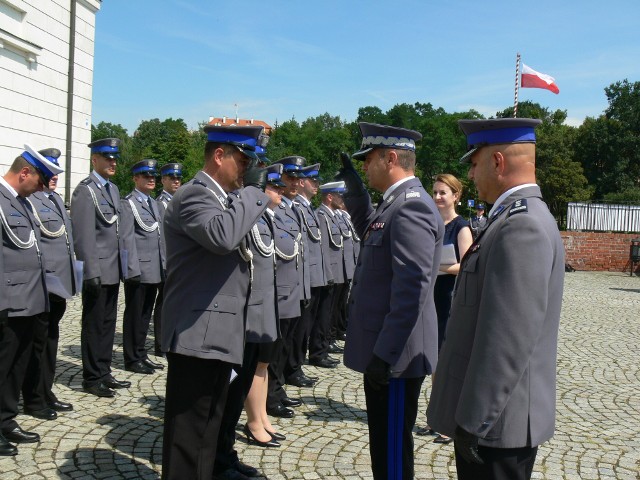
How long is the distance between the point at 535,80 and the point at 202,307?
19638 mm

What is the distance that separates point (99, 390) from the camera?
5957mm

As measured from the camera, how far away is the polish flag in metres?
20.5

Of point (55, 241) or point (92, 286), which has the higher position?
point (55, 241)

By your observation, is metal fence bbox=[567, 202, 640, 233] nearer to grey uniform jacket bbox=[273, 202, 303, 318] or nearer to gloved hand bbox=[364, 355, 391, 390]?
grey uniform jacket bbox=[273, 202, 303, 318]

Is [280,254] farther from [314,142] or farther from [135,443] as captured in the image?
[314,142]

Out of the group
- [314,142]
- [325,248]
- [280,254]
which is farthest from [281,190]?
[314,142]

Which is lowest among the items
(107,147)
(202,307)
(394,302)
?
(202,307)

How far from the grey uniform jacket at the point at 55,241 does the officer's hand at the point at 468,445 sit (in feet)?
14.3

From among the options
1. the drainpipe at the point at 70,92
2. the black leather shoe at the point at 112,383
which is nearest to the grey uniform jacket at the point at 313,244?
the black leather shoe at the point at 112,383

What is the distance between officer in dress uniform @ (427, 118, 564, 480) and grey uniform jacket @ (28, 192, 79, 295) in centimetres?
430

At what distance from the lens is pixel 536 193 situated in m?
2.43

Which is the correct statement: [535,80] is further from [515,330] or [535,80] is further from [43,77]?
[515,330]

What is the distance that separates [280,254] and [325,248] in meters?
2.00

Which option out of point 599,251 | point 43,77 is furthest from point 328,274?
point 599,251
